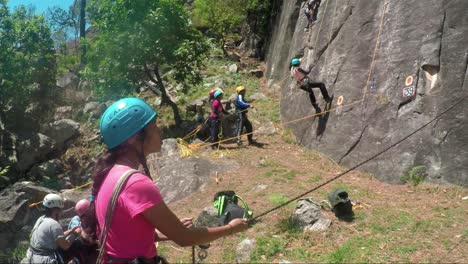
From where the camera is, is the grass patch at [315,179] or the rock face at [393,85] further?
the grass patch at [315,179]

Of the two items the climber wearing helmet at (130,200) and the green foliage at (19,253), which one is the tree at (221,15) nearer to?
the green foliage at (19,253)

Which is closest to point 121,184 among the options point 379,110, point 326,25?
point 379,110

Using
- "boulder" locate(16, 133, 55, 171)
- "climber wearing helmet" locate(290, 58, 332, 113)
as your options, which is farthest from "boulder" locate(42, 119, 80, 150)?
"climber wearing helmet" locate(290, 58, 332, 113)

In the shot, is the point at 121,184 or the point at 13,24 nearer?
the point at 121,184

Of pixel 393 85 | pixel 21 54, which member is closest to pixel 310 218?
pixel 393 85

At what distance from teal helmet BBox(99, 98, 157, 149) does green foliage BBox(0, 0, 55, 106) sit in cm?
1748

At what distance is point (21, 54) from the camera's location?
18.5m

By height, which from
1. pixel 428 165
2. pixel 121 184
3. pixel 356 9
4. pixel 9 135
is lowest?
pixel 9 135

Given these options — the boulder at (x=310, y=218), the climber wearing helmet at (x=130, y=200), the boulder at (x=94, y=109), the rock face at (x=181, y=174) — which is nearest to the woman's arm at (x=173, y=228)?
the climber wearing helmet at (x=130, y=200)

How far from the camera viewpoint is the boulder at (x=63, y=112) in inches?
898

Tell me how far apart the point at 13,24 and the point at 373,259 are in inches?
679

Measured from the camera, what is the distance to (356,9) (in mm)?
12180

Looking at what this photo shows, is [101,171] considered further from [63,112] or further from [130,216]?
[63,112]

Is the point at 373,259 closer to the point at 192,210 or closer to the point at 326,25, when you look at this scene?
the point at 192,210
